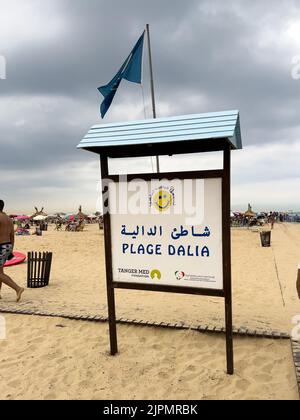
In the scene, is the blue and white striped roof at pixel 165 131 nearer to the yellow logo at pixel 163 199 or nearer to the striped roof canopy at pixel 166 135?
the striped roof canopy at pixel 166 135

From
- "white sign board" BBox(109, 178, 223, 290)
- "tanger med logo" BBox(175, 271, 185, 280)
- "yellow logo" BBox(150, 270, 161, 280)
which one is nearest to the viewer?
"white sign board" BBox(109, 178, 223, 290)

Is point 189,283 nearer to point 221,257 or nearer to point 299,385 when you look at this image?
point 221,257

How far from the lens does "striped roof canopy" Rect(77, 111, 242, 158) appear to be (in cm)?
408

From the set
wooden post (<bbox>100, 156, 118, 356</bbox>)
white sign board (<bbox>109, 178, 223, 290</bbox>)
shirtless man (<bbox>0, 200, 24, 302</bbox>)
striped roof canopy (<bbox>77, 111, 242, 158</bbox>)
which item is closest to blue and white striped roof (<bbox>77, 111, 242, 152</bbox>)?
striped roof canopy (<bbox>77, 111, 242, 158</bbox>)

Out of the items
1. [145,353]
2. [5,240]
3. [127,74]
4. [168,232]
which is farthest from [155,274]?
[127,74]

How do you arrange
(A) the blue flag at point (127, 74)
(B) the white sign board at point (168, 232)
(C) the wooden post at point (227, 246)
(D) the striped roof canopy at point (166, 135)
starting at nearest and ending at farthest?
(D) the striped roof canopy at point (166, 135) < (C) the wooden post at point (227, 246) < (B) the white sign board at point (168, 232) < (A) the blue flag at point (127, 74)

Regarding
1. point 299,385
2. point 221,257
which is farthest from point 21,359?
point 299,385

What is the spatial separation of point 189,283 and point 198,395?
1263mm

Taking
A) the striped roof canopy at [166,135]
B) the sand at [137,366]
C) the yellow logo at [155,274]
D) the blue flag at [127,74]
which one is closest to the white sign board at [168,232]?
the yellow logo at [155,274]

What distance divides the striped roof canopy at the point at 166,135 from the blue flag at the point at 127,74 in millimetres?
4458

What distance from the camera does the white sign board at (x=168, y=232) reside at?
440 centimetres

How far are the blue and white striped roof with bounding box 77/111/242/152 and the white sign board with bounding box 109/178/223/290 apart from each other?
0.59 meters

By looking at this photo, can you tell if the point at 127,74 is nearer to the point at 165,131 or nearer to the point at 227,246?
the point at 165,131

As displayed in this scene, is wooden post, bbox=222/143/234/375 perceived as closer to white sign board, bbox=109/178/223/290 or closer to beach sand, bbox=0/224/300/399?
white sign board, bbox=109/178/223/290
